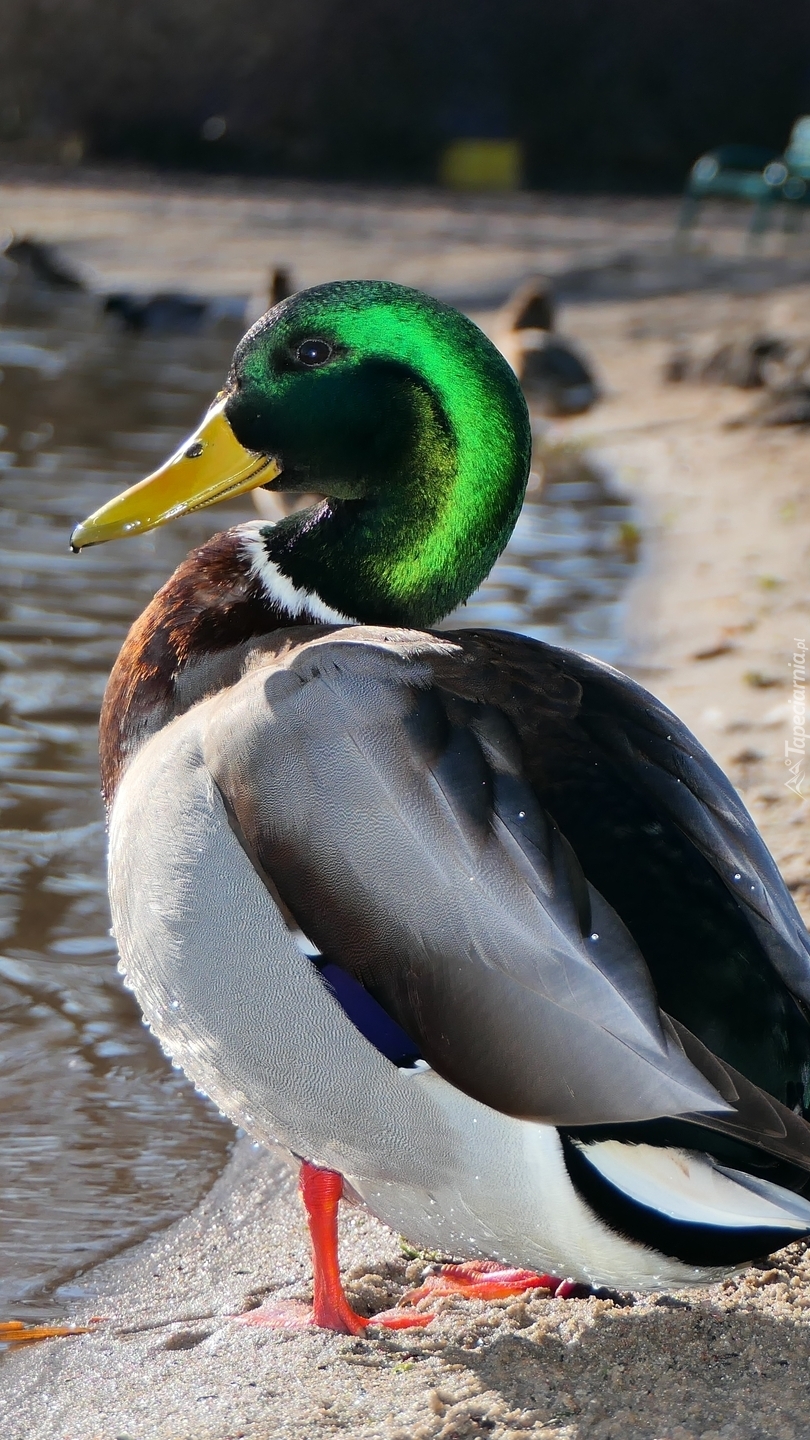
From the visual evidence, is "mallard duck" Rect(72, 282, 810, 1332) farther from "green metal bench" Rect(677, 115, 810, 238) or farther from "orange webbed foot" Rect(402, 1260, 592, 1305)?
"green metal bench" Rect(677, 115, 810, 238)

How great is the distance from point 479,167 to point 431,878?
958 inches

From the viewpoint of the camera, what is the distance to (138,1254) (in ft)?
9.09

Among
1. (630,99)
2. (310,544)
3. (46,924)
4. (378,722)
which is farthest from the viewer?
(630,99)

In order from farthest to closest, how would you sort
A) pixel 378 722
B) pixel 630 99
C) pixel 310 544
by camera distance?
pixel 630 99, pixel 310 544, pixel 378 722

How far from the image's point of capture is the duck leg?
7.44 feet

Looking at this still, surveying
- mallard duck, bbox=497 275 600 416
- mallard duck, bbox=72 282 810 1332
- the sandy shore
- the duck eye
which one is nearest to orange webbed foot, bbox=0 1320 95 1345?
the sandy shore

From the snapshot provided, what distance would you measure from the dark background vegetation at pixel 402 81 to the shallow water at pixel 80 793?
16381 millimetres

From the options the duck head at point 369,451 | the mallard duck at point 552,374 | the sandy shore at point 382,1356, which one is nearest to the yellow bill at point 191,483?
the duck head at point 369,451

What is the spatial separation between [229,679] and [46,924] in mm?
1596

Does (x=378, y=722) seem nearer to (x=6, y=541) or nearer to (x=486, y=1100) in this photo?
(x=486, y=1100)

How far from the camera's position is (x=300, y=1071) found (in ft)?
6.91

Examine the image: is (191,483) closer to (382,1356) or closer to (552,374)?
(382,1356)

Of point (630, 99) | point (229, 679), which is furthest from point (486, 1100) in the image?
point (630, 99)

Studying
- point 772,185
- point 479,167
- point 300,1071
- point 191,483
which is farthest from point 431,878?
point 479,167
